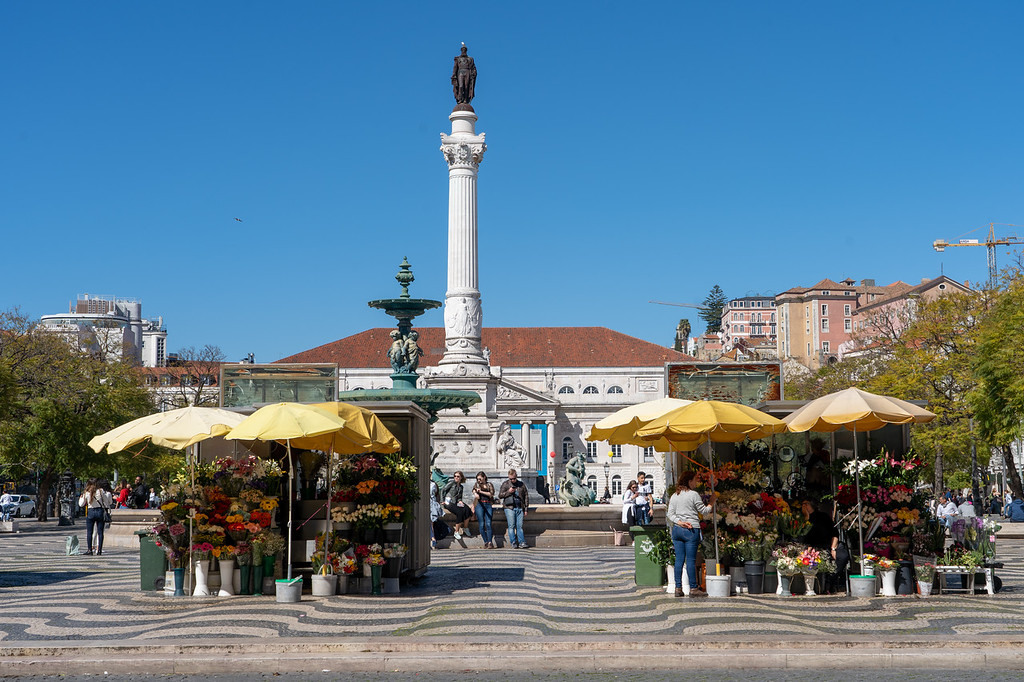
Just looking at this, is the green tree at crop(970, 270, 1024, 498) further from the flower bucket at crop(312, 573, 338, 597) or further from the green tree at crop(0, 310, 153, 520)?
the green tree at crop(0, 310, 153, 520)

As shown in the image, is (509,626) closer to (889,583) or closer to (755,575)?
(755,575)

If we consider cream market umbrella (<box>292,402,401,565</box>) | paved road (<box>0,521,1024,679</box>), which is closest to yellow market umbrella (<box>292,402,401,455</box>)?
cream market umbrella (<box>292,402,401,565</box>)

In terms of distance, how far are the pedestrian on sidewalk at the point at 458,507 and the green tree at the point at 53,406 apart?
57.4 feet

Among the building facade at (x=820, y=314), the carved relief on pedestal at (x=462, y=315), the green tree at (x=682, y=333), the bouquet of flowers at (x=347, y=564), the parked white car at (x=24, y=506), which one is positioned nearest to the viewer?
the bouquet of flowers at (x=347, y=564)

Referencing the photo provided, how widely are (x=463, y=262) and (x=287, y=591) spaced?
31.0m

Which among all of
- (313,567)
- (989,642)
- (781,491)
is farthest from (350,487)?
(989,642)

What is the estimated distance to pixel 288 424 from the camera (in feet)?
43.3

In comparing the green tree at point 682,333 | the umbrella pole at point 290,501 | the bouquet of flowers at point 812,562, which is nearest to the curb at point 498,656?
the umbrella pole at point 290,501

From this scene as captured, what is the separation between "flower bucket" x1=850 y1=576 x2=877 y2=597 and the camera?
13.8 m

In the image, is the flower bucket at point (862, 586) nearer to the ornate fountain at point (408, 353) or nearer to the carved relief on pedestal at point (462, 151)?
the ornate fountain at point (408, 353)

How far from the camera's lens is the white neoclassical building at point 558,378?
98.6 meters

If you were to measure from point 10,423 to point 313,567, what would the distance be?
29423 millimetres

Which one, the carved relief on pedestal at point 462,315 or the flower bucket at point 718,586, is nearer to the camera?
the flower bucket at point 718,586

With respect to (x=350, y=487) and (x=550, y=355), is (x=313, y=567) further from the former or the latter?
(x=550, y=355)
